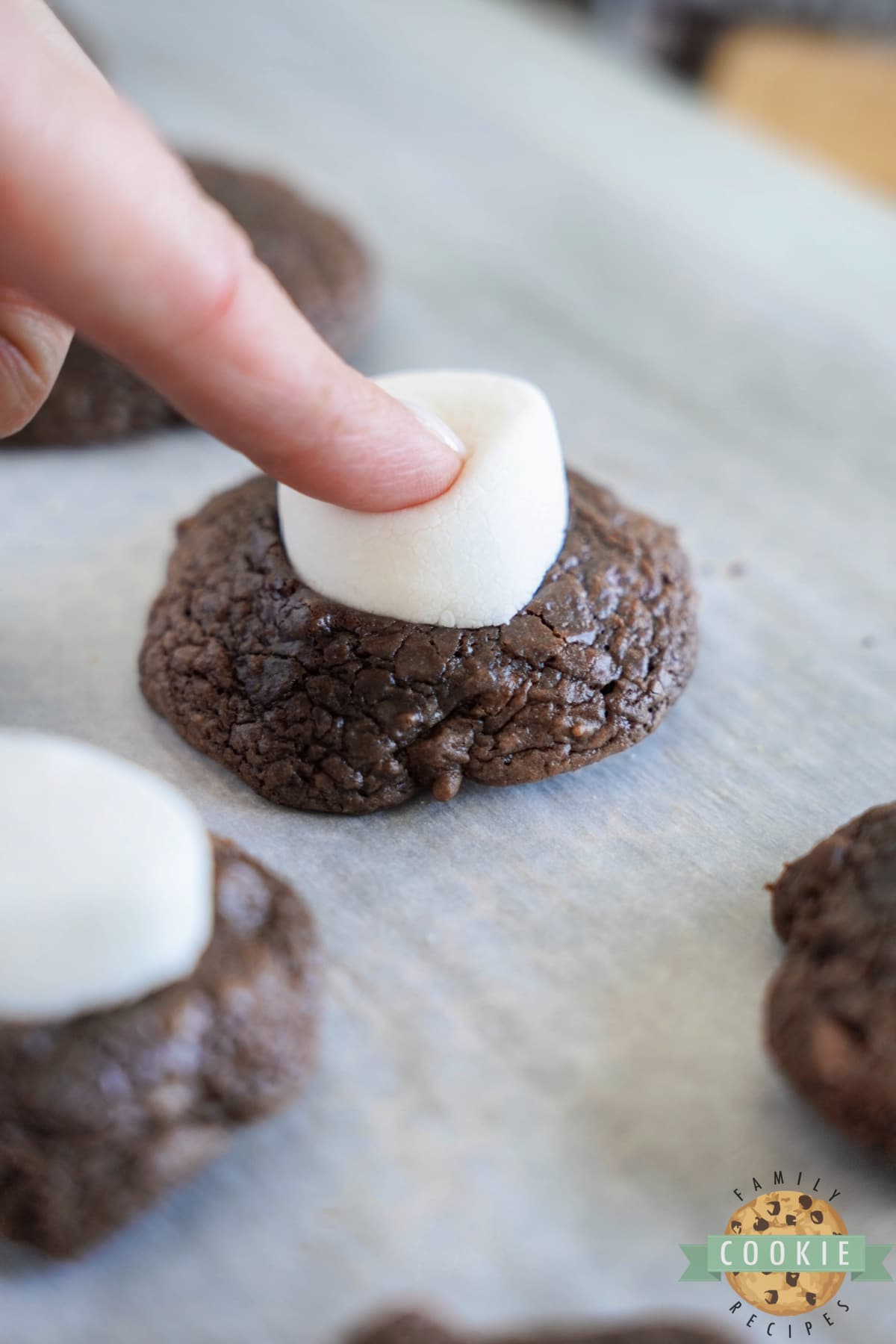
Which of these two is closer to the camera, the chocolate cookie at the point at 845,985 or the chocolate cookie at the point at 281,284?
the chocolate cookie at the point at 845,985

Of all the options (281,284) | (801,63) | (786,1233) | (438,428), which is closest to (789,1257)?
(786,1233)

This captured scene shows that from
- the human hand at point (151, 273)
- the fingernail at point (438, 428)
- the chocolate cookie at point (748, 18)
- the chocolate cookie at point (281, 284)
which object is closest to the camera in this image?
the human hand at point (151, 273)

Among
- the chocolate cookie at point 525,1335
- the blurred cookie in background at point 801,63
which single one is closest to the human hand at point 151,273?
the chocolate cookie at point 525,1335

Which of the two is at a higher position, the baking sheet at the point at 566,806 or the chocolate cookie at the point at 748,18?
the chocolate cookie at the point at 748,18

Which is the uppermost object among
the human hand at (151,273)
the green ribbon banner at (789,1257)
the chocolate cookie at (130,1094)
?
the human hand at (151,273)

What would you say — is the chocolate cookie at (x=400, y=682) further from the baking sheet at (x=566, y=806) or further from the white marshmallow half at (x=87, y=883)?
the white marshmallow half at (x=87, y=883)

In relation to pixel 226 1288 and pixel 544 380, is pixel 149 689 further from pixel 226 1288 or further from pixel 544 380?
pixel 544 380

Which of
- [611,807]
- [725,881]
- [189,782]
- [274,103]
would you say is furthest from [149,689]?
[274,103]
